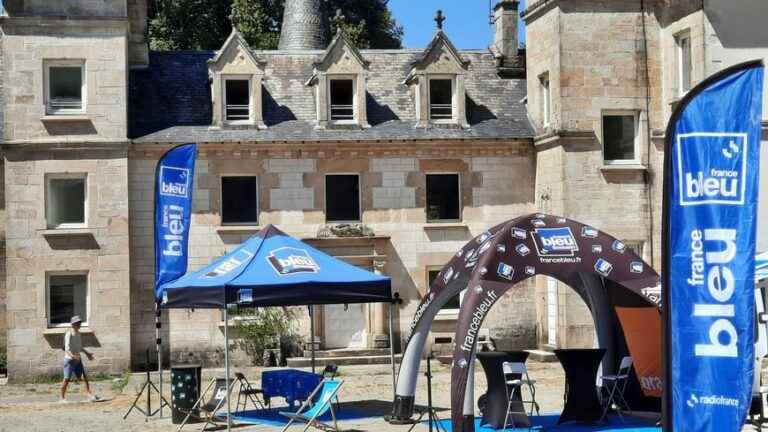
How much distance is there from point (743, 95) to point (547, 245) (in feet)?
24.8

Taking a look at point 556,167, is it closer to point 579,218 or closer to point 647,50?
point 579,218

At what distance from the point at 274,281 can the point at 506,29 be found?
16533 mm

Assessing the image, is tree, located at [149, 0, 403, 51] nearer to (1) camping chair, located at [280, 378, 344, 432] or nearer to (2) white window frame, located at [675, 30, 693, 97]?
(2) white window frame, located at [675, 30, 693, 97]

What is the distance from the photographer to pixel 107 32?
28234 millimetres

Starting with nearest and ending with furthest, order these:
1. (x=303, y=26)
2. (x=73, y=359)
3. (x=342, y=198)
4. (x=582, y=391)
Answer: (x=582, y=391) → (x=73, y=359) → (x=342, y=198) → (x=303, y=26)

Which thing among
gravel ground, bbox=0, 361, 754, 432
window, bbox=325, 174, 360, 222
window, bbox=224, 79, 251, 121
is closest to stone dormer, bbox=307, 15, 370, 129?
window, bbox=325, 174, 360, 222

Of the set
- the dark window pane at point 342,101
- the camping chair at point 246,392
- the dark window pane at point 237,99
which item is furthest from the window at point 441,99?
the camping chair at point 246,392

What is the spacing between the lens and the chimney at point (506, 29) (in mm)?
32406

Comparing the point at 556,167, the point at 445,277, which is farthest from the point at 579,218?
the point at 445,277

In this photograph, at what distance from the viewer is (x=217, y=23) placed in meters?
48.4

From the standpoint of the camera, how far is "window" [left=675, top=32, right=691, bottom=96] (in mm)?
27656

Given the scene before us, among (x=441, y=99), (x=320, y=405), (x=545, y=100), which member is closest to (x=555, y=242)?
(x=320, y=405)

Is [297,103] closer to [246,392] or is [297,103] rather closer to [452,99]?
[452,99]

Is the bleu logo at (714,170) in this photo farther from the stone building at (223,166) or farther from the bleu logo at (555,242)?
the stone building at (223,166)
